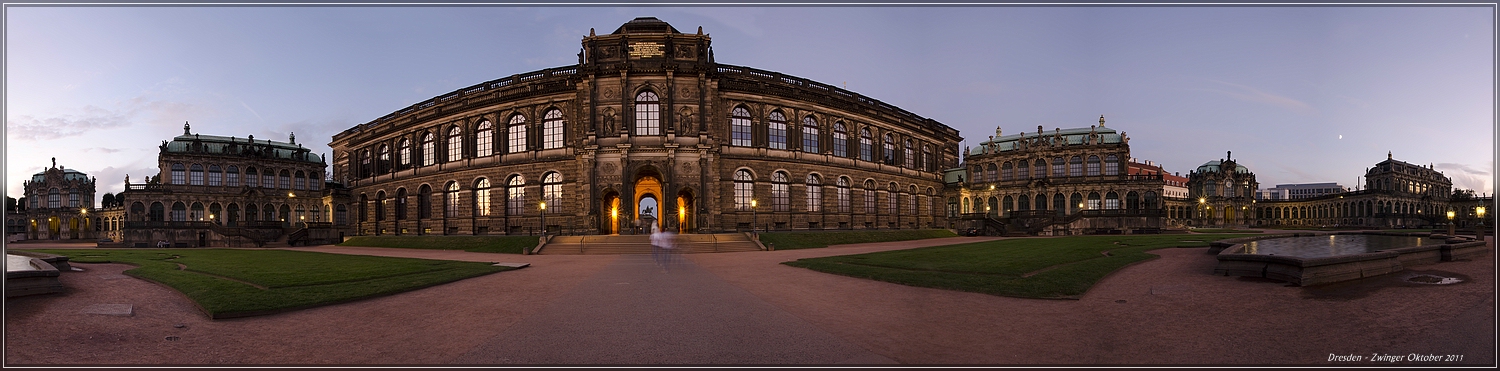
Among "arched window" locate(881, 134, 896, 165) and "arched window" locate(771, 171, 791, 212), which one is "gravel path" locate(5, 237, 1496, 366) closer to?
"arched window" locate(771, 171, 791, 212)

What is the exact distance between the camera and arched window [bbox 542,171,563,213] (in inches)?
1703

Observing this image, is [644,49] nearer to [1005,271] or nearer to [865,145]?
[865,145]

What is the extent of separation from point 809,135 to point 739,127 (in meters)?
6.83

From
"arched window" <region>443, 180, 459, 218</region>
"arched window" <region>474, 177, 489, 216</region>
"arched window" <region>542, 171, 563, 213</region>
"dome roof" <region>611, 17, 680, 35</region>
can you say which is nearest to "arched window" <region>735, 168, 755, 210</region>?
"dome roof" <region>611, 17, 680, 35</region>

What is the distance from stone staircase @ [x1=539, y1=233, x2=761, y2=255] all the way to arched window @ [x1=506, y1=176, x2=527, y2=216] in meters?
11.1

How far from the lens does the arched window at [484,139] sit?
152 feet

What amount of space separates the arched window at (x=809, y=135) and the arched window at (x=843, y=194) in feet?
12.7

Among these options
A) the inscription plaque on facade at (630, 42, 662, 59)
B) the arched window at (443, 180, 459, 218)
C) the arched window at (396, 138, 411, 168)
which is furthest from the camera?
the arched window at (396, 138, 411, 168)

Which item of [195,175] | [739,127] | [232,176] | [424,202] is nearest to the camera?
[739,127]

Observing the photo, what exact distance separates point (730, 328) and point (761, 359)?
2022 millimetres

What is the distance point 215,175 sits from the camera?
64750mm

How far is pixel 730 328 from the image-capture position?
30.7 ft

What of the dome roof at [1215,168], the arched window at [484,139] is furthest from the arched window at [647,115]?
the dome roof at [1215,168]

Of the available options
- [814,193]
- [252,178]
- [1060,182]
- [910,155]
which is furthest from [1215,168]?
[252,178]
